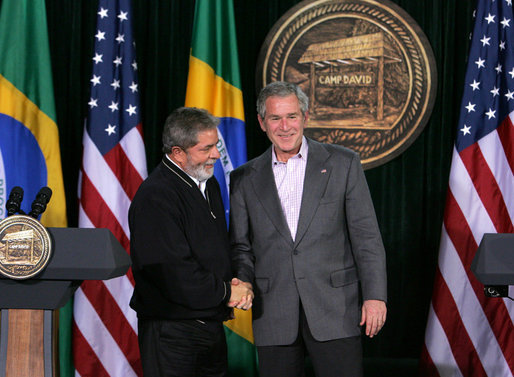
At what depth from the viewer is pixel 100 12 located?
341 cm

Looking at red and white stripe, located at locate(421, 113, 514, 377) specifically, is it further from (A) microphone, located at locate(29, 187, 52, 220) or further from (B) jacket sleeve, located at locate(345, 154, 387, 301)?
(A) microphone, located at locate(29, 187, 52, 220)

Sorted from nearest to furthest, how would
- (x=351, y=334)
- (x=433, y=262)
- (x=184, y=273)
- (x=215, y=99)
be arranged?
(x=184, y=273) → (x=351, y=334) → (x=215, y=99) → (x=433, y=262)

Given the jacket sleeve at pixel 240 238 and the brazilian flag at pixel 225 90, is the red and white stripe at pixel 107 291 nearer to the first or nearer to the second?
the brazilian flag at pixel 225 90

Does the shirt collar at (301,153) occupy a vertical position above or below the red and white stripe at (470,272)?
above

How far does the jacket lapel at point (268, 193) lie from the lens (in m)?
2.24

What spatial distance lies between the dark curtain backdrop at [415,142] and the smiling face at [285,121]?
5.08 feet

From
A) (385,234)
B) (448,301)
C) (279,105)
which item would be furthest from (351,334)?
(385,234)

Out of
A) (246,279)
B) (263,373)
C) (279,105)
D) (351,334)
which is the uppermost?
(279,105)

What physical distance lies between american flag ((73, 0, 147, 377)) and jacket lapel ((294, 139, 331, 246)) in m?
1.40

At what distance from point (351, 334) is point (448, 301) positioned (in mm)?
1274

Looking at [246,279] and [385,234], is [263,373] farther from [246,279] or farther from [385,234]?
[385,234]

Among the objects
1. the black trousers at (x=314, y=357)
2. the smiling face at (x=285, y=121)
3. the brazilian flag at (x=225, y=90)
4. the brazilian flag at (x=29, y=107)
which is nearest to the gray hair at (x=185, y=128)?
the smiling face at (x=285, y=121)

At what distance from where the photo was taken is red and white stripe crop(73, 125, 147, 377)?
3307 mm

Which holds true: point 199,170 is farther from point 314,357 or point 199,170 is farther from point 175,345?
point 314,357
